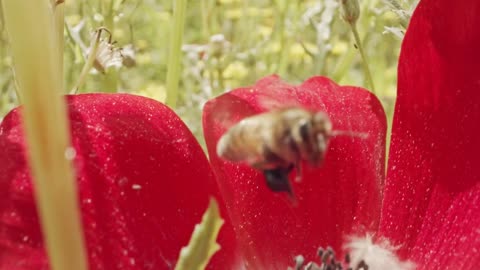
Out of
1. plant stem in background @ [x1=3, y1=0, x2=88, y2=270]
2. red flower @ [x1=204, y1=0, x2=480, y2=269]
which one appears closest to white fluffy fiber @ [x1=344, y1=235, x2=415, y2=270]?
red flower @ [x1=204, y1=0, x2=480, y2=269]

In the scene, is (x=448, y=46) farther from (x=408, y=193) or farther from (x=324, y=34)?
(x=324, y=34)

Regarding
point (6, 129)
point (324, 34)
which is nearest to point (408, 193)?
point (6, 129)

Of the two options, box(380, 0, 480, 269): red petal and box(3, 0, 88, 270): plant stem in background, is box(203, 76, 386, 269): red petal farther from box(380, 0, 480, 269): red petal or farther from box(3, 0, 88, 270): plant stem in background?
box(3, 0, 88, 270): plant stem in background

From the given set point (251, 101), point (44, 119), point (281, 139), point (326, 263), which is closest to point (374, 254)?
point (326, 263)

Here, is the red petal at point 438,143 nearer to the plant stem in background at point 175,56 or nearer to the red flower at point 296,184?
the red flower at point 296,184

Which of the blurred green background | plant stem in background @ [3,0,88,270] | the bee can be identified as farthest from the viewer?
the blurred green background

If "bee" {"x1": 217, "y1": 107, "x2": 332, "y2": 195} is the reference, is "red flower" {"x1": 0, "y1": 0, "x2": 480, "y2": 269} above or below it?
below
